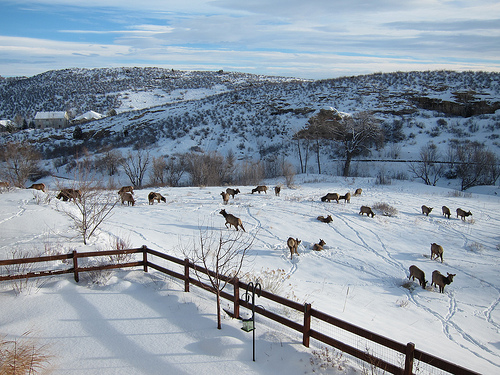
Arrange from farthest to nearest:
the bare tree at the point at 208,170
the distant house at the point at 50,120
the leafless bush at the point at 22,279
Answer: the distant house at the point at 50,120 → the bare tree at the point at 208,170 → the leafless bush at the point at 22,279

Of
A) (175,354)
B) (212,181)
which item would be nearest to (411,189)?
(212,181)

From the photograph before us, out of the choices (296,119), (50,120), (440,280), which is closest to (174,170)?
(296,119)

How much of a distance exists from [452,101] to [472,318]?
47913 millimetres

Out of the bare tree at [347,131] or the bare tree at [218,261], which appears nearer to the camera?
the bare tree at [218,261]

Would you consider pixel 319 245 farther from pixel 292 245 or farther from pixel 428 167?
pixel 428 167

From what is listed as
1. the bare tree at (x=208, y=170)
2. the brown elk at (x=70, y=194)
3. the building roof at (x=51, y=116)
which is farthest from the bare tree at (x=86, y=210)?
the building roof at (x=51, y=116)

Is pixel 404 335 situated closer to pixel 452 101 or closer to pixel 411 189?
pixel 411 189

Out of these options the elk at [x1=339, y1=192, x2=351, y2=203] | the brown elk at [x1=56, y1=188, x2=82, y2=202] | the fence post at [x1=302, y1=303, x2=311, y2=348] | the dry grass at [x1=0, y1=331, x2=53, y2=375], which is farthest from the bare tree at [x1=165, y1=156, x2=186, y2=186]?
the fence post at [x1=302, y1=303, x2=311, y2=348]

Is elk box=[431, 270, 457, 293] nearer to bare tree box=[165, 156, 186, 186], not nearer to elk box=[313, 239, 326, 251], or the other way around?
elk box=[313, 239, 326, 251]

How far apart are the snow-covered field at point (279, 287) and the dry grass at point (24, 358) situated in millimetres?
179

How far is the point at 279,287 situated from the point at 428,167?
3331 cm

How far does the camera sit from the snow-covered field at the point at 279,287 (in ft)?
19.4

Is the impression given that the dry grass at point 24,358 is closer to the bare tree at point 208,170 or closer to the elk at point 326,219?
the elk at point 326,219

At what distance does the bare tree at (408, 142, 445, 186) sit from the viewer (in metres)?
35.4
